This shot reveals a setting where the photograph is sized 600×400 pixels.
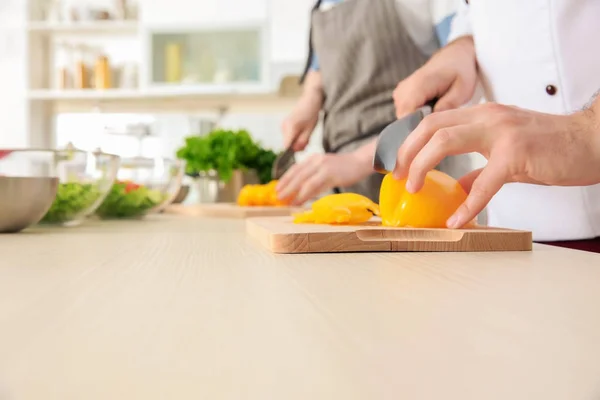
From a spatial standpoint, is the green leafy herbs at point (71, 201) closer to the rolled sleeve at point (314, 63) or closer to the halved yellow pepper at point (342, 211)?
the halved yellow pepper at point (342, 211)

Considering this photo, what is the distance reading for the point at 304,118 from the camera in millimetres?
1803

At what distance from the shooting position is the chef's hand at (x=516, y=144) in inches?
23.6

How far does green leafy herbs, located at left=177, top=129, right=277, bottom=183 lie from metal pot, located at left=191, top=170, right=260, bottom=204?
26 mm

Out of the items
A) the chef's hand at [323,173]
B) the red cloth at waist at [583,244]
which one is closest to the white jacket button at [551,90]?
the red cloth at waist at [583,244]

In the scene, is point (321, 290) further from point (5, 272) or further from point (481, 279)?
point (5, 272)

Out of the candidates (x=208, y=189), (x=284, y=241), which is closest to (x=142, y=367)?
(x=284, y=241)

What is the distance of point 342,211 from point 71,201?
0.49m

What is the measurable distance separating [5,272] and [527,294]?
361 millimetres

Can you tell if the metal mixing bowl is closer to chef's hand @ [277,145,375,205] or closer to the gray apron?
chef's hand @ [277,145,375,205]

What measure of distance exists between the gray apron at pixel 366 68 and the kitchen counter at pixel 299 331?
3.84ft

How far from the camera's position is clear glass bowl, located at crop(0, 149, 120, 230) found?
35.0 inches

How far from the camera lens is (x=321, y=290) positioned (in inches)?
14.6

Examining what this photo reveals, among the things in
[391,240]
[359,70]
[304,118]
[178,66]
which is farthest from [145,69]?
[391,240]

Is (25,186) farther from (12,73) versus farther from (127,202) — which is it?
(12,73)
